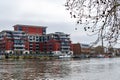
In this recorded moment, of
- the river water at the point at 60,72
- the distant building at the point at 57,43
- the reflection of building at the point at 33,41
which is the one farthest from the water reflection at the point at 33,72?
the distant building at the point at 57,43

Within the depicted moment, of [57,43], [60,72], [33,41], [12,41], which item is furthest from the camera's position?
[33,41]

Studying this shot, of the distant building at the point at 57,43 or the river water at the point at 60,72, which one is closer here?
the river water at the point at 60,72

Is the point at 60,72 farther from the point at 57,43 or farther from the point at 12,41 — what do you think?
the point at 57,43

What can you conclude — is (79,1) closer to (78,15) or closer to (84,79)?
(78,15)

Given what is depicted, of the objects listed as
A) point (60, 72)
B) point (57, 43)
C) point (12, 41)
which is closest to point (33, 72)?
point (60, 72)

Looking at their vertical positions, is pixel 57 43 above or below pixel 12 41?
below

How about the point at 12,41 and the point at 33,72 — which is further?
the point at 12,41

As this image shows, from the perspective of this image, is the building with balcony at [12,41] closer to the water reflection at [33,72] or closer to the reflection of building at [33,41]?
the reflection of building at [33,41]

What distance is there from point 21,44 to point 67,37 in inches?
1016

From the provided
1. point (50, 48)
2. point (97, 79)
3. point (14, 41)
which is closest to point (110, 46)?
point (97, 79)

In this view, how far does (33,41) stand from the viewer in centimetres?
15650

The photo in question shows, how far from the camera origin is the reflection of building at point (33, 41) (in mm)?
144625

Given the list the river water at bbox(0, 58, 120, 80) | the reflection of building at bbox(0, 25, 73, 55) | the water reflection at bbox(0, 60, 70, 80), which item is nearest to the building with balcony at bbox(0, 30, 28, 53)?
the reflection of building at bbox(0, 25, 73, 55)

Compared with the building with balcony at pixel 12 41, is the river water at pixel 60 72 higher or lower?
lower
